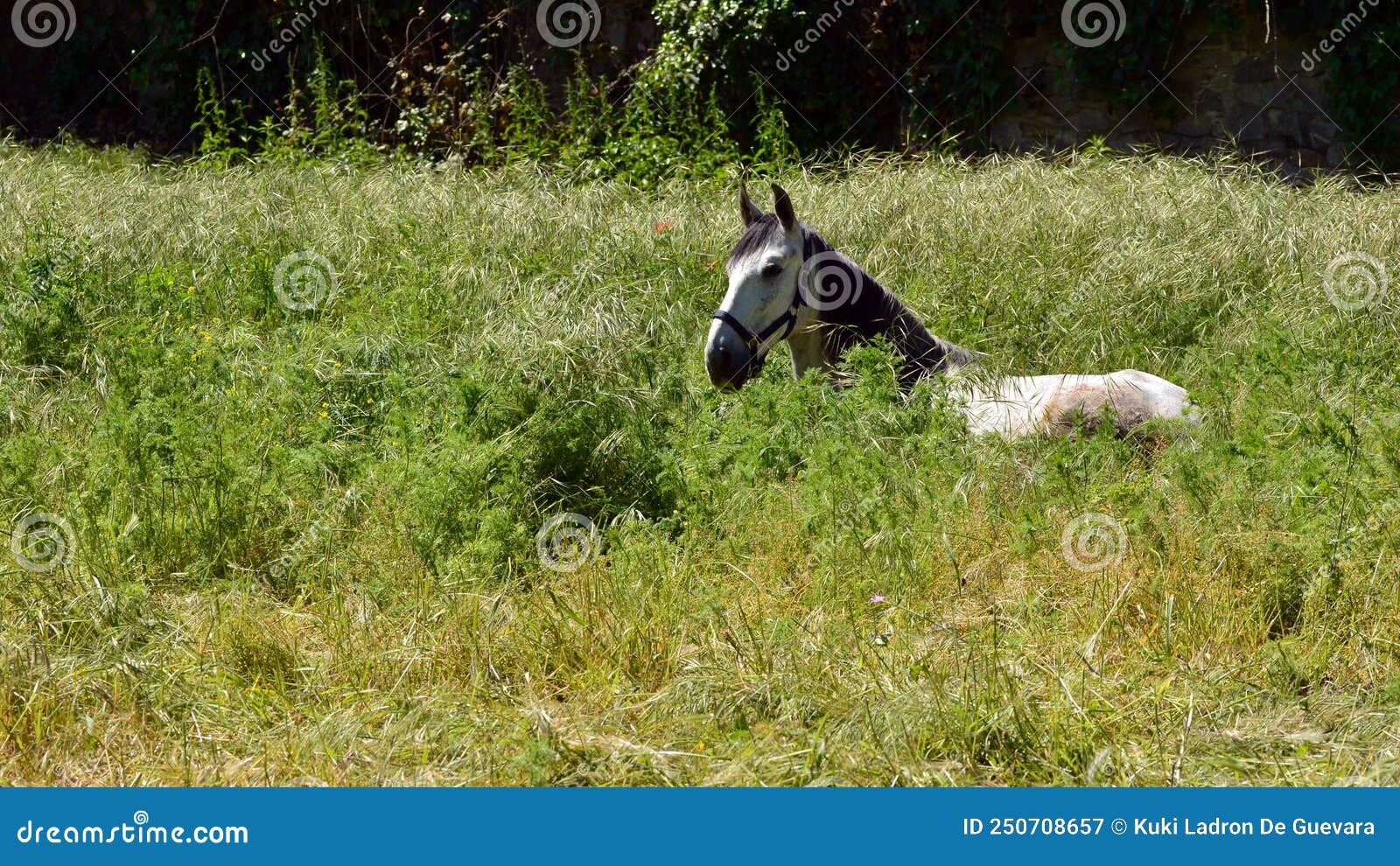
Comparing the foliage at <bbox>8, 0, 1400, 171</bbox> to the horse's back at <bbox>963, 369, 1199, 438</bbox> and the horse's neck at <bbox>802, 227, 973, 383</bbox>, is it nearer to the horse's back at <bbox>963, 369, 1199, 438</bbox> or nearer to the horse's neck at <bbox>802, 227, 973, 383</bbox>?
the horse's neck at <bbox>802, 227, 973, 383</bbox>

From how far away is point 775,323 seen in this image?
4.91 m

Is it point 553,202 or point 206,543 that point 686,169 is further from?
point 206,543

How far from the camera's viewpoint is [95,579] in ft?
11.8

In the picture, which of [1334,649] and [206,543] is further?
[206,543]

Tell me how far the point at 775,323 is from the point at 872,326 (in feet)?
1.47

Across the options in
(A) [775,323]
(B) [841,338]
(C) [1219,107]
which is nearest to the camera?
(A) [775,323]

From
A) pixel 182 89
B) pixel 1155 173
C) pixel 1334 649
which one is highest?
pixel 1155 173

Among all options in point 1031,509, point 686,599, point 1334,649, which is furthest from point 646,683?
point 1334,649

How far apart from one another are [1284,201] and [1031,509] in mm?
4940

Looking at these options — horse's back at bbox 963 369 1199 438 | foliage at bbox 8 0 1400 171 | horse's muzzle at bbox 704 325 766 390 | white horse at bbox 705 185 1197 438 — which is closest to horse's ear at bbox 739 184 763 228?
white horse at bbox 705 185 1197 438

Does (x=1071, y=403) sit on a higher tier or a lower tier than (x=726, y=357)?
higher

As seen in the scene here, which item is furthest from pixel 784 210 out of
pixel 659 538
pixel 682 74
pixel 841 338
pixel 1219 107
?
pixel 1219 107

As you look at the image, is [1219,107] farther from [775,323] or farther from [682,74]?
[775,323]

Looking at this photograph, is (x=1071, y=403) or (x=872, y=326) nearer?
(x=1071, y=403)
